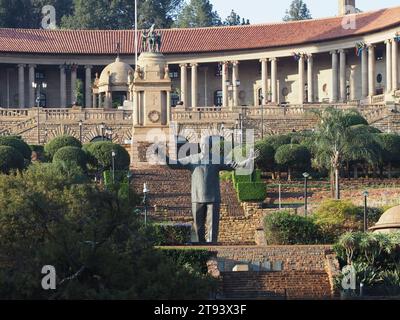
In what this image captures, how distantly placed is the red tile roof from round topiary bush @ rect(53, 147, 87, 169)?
33.1m

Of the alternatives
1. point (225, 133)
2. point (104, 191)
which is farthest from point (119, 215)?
point (225, 133)

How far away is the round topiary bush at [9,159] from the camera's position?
70625mm

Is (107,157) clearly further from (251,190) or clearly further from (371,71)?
(371,71)

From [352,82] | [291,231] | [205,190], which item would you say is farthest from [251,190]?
[352,82]

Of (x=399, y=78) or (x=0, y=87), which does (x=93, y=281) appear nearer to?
(x=399, y=78)

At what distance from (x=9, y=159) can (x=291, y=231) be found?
1824 cm

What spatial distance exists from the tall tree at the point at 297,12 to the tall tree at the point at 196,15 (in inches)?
291

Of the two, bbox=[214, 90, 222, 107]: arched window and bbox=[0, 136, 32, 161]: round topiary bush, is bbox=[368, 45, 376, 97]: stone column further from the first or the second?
bbox=[0, 136, 32, 161]: round topiary bush

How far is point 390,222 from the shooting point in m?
53.8

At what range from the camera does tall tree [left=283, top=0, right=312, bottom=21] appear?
5556 inches

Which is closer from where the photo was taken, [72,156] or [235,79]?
[72,156]

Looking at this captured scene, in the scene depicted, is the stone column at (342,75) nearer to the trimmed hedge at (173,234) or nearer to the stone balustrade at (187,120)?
the stone balustrade at (187,120)

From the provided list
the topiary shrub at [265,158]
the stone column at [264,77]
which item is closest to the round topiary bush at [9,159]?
the topiary shrub at [265,158]

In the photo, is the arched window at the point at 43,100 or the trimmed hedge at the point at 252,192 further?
the arched window at the point at 43,100
